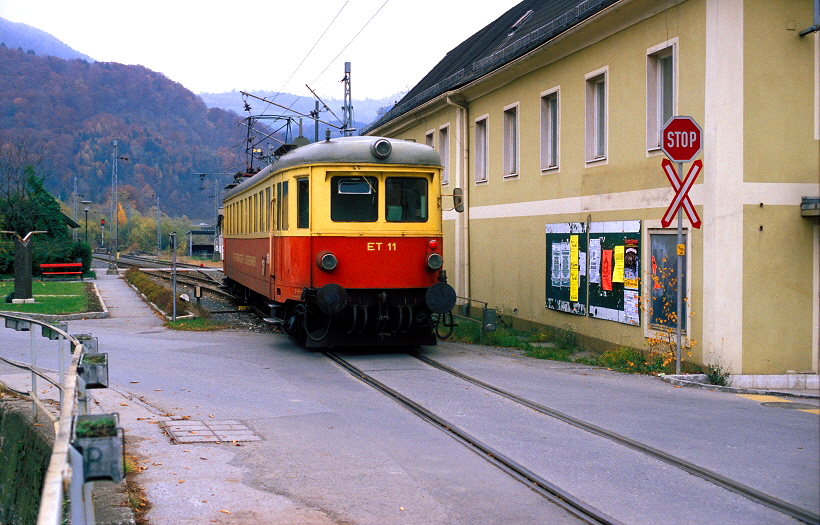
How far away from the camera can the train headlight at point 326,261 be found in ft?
44.5

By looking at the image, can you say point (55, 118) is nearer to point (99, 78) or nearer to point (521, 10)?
point (99, 78)

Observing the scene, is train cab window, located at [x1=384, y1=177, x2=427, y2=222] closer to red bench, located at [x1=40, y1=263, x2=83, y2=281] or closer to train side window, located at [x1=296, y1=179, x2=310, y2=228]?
train side window, located at [x1=296, y1=179, x2=310, y2=228]

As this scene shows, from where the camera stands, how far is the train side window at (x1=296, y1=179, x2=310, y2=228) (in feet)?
45.7

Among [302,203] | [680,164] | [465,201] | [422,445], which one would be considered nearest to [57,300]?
[465,201]

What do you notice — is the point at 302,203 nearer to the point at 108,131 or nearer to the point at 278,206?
the point at 278,206

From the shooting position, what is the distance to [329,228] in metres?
13.9

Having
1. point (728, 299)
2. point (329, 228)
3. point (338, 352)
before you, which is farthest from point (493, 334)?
point (728, 299)

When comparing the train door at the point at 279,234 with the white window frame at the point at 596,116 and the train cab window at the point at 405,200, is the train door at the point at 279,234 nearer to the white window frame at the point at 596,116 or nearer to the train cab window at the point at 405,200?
the train cab window at the point at 405,200

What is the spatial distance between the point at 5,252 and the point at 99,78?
441 ft

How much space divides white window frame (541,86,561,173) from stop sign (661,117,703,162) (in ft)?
18.6

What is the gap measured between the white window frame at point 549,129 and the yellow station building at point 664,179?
0.13 ft

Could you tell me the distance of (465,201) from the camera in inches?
902

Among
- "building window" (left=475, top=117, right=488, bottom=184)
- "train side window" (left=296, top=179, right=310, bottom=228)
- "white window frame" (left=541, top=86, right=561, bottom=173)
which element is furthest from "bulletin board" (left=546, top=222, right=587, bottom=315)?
"building window" (left=475, top=117, right=488, bottom=184)

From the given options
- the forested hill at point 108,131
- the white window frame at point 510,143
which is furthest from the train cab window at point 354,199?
the forested hill at point 108,131
